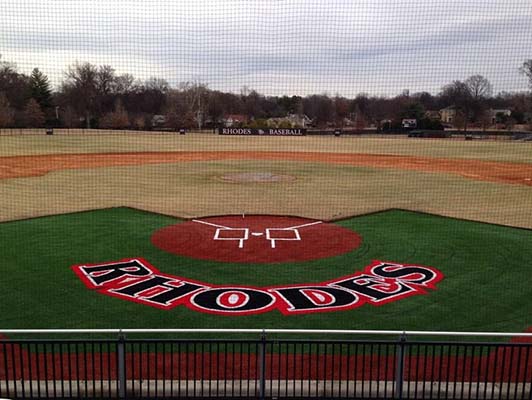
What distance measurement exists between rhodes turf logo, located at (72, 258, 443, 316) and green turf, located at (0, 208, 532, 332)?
218 mm

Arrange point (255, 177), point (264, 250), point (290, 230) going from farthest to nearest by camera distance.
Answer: point (255, 177) → point (290, 230) → point (264, 250)

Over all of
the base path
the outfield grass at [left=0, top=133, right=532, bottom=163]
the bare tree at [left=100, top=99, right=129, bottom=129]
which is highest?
the bare tree at [left=100, top=99, right=129, bottom=129]

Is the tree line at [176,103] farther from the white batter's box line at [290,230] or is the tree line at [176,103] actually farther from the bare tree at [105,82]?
the white batter's box line at [290,230]

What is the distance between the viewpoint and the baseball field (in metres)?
7.63

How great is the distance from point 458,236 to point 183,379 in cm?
904

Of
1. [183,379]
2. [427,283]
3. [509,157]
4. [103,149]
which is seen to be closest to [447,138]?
[509,157]

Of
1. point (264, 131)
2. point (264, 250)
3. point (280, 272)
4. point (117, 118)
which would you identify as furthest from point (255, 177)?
point (280, 272)

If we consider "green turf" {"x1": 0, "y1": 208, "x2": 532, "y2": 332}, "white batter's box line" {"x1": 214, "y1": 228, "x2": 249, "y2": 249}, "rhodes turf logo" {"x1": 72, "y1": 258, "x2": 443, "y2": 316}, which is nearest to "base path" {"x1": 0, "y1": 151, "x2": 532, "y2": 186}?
"green turf" {"x1": 0, "y1": 208, "x2": 532, "y2": 332}

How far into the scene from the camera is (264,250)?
11133 millimetres

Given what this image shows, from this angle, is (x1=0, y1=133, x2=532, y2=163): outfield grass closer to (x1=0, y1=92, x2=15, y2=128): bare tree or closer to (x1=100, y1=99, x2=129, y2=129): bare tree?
(x1=0, y1=92, x2=15, y2=128): bare tree

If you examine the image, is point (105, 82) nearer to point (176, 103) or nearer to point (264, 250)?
point (176, 103)

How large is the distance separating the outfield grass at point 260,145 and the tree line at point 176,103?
5.78 ft

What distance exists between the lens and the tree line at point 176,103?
25.1m

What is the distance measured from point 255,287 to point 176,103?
24.0m
